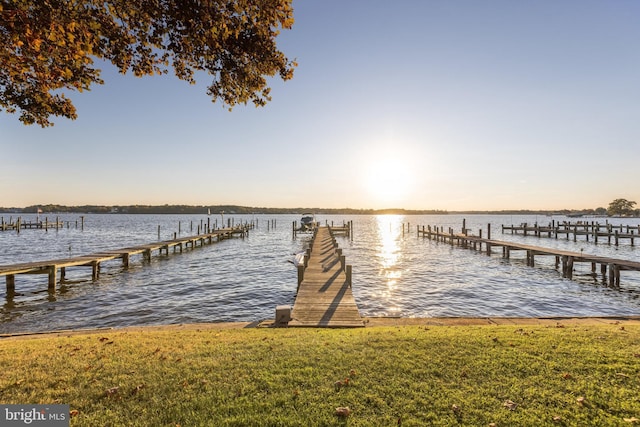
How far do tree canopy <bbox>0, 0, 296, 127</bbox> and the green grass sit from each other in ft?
16.4

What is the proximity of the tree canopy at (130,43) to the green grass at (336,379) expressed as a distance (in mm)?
5010

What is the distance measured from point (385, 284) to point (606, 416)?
609 inches

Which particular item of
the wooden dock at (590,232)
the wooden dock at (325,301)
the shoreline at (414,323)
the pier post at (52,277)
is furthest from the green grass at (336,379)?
the wooden dock at (590,232)

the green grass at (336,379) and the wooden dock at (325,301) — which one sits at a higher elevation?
the green grass at (336,379)

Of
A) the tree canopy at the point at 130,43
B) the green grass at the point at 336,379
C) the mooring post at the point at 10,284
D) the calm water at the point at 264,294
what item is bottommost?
the calm water at the point at 264,294

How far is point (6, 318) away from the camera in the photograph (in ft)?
42.7

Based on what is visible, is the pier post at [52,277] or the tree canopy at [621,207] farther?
the tree canopy at [621,207]

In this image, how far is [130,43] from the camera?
593cm

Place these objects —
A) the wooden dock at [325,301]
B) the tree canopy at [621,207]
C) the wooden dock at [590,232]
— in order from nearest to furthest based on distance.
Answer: the wooden dock at [325,301], the wooden dock at [590,232], the tree canopy at [621,207]

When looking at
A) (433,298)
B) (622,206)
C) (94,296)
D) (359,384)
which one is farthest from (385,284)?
(622,206)

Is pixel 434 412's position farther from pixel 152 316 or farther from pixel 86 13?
pixel 152 316

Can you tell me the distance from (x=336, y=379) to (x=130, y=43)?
723 centimetres

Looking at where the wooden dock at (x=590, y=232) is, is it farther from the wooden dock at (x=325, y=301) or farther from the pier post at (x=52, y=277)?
the pier post at (x=52, y=277)

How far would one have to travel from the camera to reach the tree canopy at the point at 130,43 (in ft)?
14.7
